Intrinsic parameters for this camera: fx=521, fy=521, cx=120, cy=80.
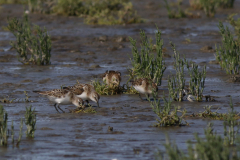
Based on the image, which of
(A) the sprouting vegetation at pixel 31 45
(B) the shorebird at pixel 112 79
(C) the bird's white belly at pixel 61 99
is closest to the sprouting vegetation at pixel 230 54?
(B) the shorebird at pixel 112 79

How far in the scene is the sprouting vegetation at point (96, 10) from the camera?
25.8 meters

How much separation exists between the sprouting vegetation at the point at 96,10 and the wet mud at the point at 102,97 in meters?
0.62

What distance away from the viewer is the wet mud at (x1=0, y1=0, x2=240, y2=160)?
25.6 ft

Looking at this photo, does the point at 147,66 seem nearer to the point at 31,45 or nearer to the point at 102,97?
the point at 102,97

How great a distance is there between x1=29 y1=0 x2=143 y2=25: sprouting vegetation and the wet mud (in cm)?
→ 62

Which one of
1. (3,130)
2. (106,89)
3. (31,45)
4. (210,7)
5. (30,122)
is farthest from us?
(210,7)

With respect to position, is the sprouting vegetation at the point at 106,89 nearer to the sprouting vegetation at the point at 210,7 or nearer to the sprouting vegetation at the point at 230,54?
the sprouting vegetation at the point at 230,54

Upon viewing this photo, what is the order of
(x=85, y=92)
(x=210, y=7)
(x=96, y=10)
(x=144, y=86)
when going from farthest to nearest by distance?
(x=210, y=7), (x=96, y=10), (x=144, y=86), (x=85, y=92)

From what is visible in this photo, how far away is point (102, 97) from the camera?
12477mm

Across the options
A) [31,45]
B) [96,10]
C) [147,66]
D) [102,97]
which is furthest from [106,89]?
[96,10]

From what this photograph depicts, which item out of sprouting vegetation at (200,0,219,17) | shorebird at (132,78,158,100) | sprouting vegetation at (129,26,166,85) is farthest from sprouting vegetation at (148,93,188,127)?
sprouting vegetation at (200,0,219,17)

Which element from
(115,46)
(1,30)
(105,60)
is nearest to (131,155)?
(105,60)

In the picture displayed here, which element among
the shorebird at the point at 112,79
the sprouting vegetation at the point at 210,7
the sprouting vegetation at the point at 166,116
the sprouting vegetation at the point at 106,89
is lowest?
the sprouting vegetation at the point at 106,89

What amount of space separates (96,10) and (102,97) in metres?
15.3
